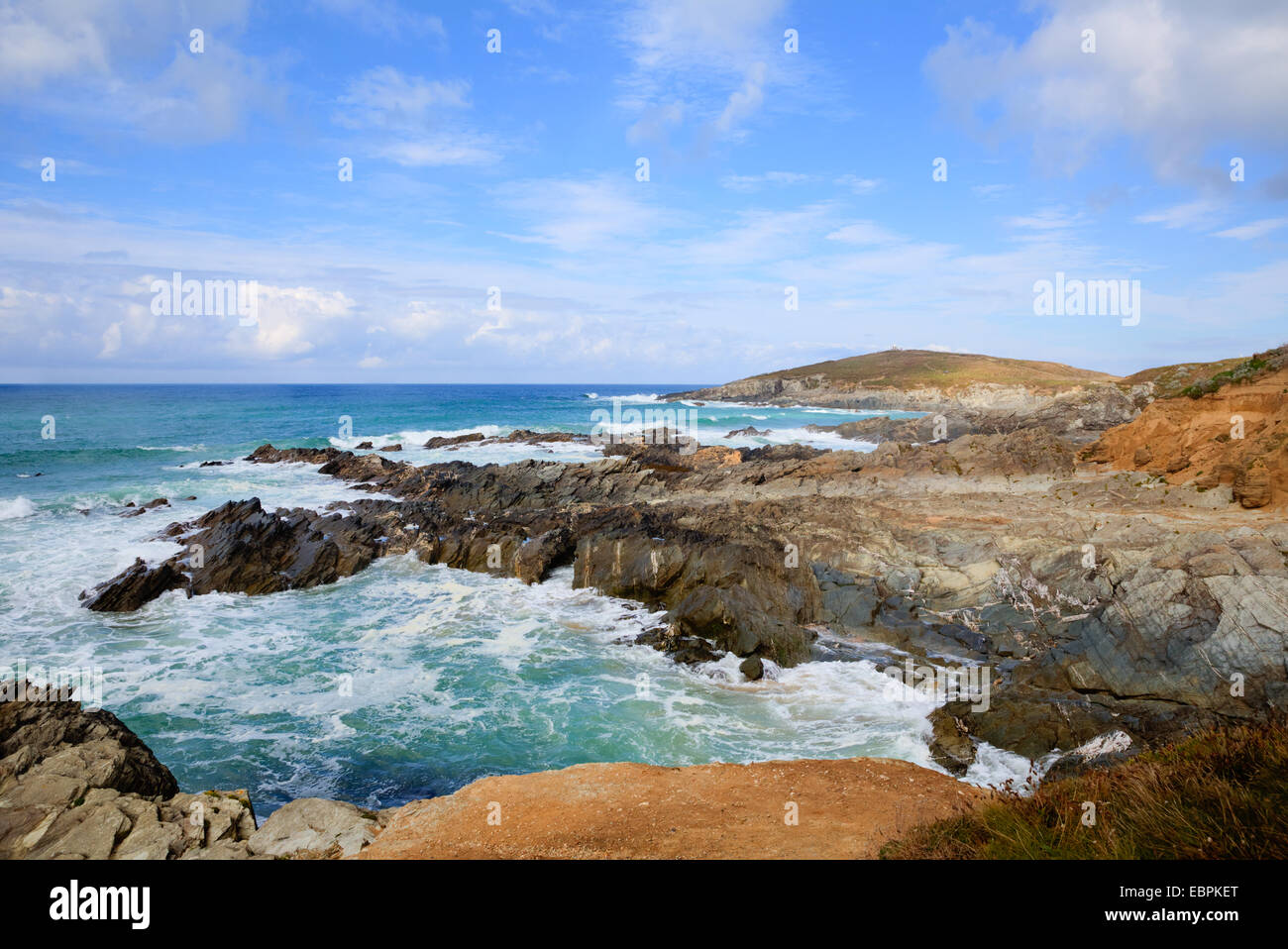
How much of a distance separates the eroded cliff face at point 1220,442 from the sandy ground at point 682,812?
561 inches

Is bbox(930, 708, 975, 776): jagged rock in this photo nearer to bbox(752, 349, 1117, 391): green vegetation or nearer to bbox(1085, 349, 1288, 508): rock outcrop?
bbox(1085, 349, 1288, 508): rock outcrop

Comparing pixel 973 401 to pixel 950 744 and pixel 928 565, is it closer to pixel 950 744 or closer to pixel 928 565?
pixel 928 565

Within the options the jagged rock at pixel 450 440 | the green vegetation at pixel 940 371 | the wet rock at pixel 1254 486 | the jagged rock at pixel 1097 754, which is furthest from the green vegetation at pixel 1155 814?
the green vegetation at pixel 940 371

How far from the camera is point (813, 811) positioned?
7.39 m

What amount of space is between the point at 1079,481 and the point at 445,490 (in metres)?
23.3

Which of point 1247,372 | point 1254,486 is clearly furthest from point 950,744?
point 1247,372

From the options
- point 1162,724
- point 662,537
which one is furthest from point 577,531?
point 1162,724

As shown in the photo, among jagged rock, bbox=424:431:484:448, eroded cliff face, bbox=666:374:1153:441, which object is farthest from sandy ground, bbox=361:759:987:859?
jagged rock, bbox=424:431:484:448

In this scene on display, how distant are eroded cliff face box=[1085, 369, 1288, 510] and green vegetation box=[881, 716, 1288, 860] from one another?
14160 mm

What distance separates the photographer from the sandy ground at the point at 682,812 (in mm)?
6680

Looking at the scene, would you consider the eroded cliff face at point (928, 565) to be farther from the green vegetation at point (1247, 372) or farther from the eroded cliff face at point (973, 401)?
the eroded cliff face at point (973, 401)

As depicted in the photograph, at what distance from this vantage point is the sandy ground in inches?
263
